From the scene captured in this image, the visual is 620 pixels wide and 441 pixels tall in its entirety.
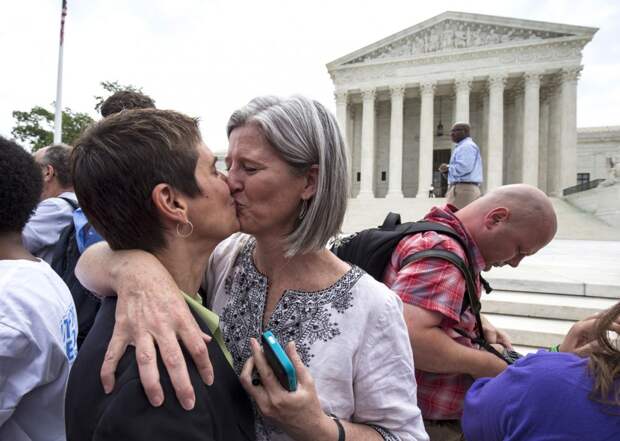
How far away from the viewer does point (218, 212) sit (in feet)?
4.40

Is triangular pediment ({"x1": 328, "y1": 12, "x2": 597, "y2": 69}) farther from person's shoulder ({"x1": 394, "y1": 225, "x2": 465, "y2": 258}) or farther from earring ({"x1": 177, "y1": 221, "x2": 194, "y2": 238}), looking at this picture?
earring ({"x1": 177, "y1": 221, "x2": 194, "y2": 238})

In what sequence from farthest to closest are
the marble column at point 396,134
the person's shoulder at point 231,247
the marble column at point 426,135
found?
the marble column at point 396,134, the marble column at point 426,135, the person's shoulder at point 231,247

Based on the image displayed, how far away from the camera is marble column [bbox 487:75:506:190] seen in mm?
29469

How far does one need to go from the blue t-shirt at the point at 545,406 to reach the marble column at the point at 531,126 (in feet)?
104

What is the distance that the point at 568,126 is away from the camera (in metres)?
28.6

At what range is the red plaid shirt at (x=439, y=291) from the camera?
184cm

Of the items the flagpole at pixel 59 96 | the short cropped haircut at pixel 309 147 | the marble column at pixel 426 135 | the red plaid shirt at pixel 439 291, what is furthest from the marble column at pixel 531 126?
the short cropped haircut at pixel 309 147

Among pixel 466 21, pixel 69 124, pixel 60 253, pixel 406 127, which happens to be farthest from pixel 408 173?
pixel 60 253

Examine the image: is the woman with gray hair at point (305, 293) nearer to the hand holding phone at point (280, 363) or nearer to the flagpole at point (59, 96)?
the hand holding phone at point (280, 363)

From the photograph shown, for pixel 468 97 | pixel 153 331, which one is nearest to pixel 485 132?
pixel 468 97

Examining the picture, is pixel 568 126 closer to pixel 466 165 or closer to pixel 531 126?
pixel 531 126

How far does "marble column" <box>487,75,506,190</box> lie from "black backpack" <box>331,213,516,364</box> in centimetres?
3014

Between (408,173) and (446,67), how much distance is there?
9.32m

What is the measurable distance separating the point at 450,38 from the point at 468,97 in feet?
17.0
